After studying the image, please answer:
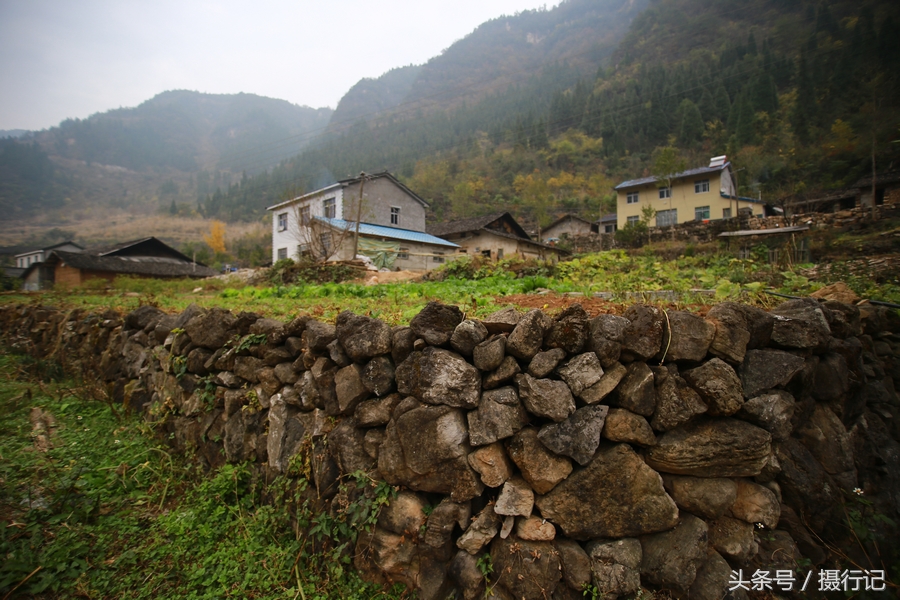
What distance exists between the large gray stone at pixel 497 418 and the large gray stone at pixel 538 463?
117 mm

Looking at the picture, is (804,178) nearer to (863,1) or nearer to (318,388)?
(863,1)

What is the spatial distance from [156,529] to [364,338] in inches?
108

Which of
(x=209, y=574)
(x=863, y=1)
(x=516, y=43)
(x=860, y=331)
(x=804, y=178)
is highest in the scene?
(x=516, y=43)

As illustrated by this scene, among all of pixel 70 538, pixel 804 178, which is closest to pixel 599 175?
pixel 804 178

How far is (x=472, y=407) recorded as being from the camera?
296cm

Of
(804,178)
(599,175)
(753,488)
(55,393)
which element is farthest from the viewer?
(599,175)

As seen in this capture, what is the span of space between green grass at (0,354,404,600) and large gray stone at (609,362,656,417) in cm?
194

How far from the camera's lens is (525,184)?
5934 centimetres

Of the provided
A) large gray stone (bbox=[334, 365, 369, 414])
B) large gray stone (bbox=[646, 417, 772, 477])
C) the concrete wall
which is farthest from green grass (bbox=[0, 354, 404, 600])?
the concrete wall

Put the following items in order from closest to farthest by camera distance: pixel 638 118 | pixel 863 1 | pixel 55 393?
pixel 55 393, pixel 863 1, pixel 638 118

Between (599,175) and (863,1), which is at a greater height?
(863,1)

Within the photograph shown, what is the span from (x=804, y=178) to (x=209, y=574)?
1816 inches

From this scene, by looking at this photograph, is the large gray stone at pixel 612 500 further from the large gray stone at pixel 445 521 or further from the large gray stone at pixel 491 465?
the large gray stone at pixel 445 521

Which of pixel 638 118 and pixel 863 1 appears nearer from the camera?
pixel 863 1
